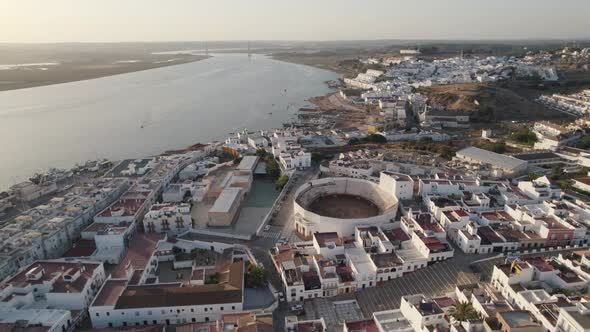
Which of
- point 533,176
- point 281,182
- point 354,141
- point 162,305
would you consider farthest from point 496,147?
point 162,305

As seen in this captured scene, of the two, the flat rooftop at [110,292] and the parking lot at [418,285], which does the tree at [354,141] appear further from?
the flat rooftop at [110,292]

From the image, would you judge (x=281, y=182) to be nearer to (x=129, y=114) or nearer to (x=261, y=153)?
(x=261, y=153)

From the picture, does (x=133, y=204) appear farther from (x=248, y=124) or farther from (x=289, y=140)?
(x=248, y=124)

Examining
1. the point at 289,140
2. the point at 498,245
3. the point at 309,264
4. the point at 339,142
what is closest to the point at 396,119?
the point at 339,142

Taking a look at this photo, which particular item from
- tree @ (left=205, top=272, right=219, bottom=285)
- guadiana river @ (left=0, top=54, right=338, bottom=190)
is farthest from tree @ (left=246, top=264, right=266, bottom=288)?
guadiana river @ (left=0, top=54, right=338, bottom=190)

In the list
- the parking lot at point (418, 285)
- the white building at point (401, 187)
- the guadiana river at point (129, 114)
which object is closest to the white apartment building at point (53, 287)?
the parking lot at point (418, 285)

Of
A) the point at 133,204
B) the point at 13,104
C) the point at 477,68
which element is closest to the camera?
the point at 133,204
